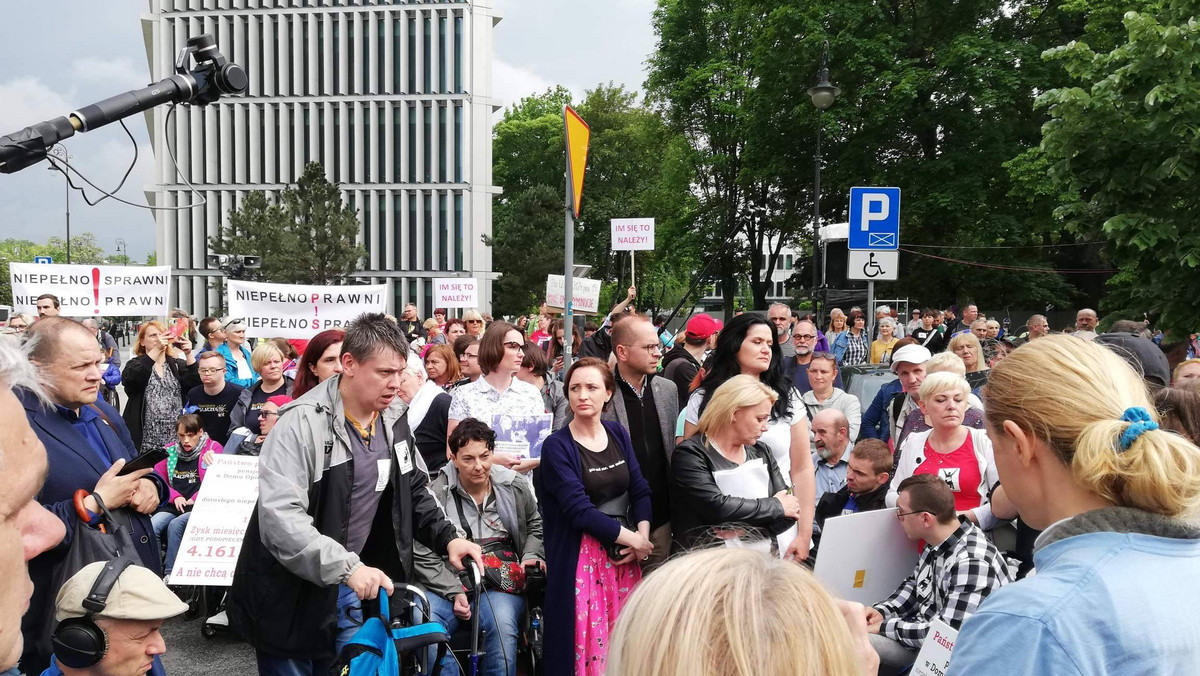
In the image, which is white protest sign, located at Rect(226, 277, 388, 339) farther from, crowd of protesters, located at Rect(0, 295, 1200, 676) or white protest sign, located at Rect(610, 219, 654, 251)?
white protest sign, located at Rect(610, 219, 654, 251)

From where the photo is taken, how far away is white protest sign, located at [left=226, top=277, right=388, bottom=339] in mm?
9477

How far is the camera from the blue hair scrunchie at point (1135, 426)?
1.47 meters

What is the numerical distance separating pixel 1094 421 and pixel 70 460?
11.3ft

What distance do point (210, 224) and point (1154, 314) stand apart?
62.2 m

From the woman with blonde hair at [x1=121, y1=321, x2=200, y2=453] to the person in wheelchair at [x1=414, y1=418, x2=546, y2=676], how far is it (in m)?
3.63

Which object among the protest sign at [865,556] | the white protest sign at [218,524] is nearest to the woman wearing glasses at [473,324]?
the white protest sign at [218,524]

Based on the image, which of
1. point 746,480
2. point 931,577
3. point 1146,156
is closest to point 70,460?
point 746,480

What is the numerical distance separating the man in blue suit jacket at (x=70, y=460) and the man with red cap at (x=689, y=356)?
3.99m

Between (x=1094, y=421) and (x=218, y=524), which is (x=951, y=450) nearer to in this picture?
(x=1094, y=421)

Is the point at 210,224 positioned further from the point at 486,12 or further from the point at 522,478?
the point at 522,478

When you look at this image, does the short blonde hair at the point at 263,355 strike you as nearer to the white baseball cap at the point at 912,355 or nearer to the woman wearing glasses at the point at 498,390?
the woman wearing glasses at the point at 498,390

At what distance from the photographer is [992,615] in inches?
55.1

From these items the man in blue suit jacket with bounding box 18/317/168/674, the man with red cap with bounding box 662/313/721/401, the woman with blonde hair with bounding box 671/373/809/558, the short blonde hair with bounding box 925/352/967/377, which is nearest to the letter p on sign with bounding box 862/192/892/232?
the man with red cap with bounding box 662/313/721/401

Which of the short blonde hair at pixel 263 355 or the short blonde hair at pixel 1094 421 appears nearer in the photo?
the short blonde hair at pixel 1094 421
